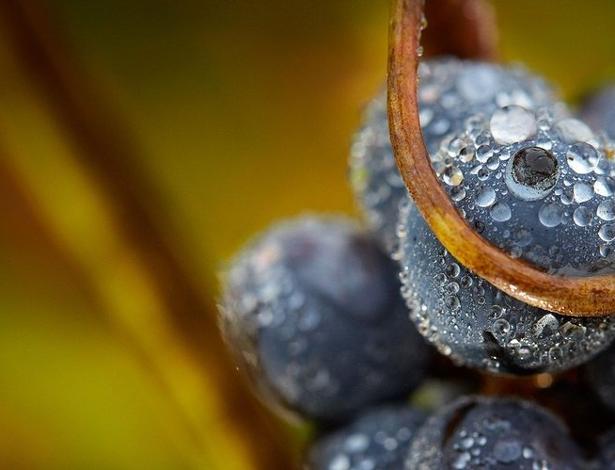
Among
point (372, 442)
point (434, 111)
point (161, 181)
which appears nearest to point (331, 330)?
point (372, 442)

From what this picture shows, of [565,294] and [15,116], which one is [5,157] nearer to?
[15,116]

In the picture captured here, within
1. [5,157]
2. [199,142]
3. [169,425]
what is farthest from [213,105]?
[169,425]

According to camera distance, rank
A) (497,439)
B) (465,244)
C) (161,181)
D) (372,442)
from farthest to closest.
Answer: (161,181) < (372,442) < (497,439) < (465,244)

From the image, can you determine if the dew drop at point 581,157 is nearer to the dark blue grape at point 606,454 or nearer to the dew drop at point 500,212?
the dew drop at point 500,212

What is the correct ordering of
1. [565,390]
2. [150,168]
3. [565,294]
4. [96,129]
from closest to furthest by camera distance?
1. [565,294]
2. [565,390]
3. [96,129]
4. [150,168]

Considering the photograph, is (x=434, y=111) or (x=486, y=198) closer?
(x=486, y=198)

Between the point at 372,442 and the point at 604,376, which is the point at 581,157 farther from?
the point at 372,442

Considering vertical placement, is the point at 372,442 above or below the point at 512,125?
below

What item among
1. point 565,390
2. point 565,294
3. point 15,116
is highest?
point 15,116
